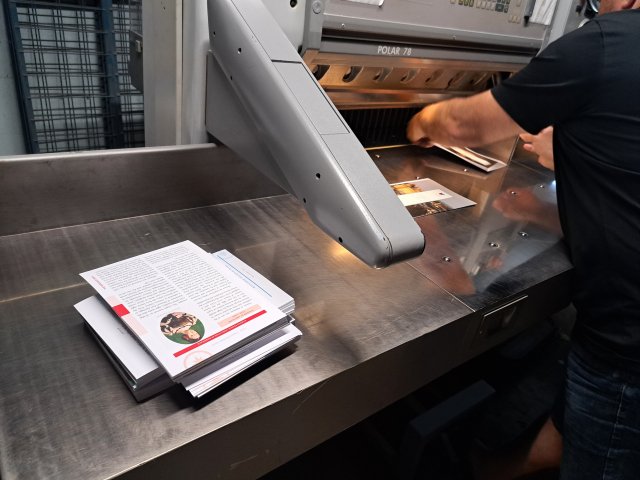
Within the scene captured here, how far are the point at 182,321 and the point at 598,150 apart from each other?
0.88 meters

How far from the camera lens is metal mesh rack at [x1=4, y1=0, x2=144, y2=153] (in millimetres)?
1587

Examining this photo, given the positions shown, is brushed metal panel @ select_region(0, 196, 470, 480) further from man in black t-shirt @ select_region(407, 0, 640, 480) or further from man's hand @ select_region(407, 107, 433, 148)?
man's hand @ select_region(407, 107, 433, 148)

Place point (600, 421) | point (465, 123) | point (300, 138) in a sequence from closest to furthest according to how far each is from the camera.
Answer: point (300, 138)
point (600, 421)
point (465, 123)

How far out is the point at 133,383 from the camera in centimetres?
61

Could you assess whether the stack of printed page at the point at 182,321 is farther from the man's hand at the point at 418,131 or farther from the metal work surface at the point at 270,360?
the man's hand at the point at 418,131

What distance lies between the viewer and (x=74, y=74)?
1.71m

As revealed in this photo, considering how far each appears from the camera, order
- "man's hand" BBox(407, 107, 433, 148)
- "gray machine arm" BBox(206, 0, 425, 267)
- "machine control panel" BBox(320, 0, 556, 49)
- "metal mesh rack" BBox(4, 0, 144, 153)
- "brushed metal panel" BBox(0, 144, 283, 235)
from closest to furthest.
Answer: "gray machine arm" BBox(206, 0, 425, 267) < "brushed metal panel" BBox(0, 144, 283, 235) < "machine control panel" BBox(320, 0, 556, 49) < "man's hand" BBox(407, 107, 433, 148) < "metal mesh rack" BBox(4, 0, 144, 153)

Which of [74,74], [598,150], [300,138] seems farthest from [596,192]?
[74,74]

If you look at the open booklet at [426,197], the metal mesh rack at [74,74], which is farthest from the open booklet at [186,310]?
the metal mesh rack at [74,74]

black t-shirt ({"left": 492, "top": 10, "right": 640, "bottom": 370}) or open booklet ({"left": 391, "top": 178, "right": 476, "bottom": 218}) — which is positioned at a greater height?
black t-shirt ({"left": 492, "top": 10, "right": 640, "bottom": 370})

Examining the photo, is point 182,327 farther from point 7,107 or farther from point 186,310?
point 7,107

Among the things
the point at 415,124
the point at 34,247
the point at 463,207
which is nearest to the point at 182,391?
the point at 34,247

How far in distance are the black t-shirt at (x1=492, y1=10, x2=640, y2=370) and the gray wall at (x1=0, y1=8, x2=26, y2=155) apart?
163 cm

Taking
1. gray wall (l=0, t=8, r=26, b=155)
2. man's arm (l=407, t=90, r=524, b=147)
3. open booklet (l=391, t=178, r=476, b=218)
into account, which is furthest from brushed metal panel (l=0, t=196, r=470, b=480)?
gray wall (l=0, t=8, r=26, b=155)
